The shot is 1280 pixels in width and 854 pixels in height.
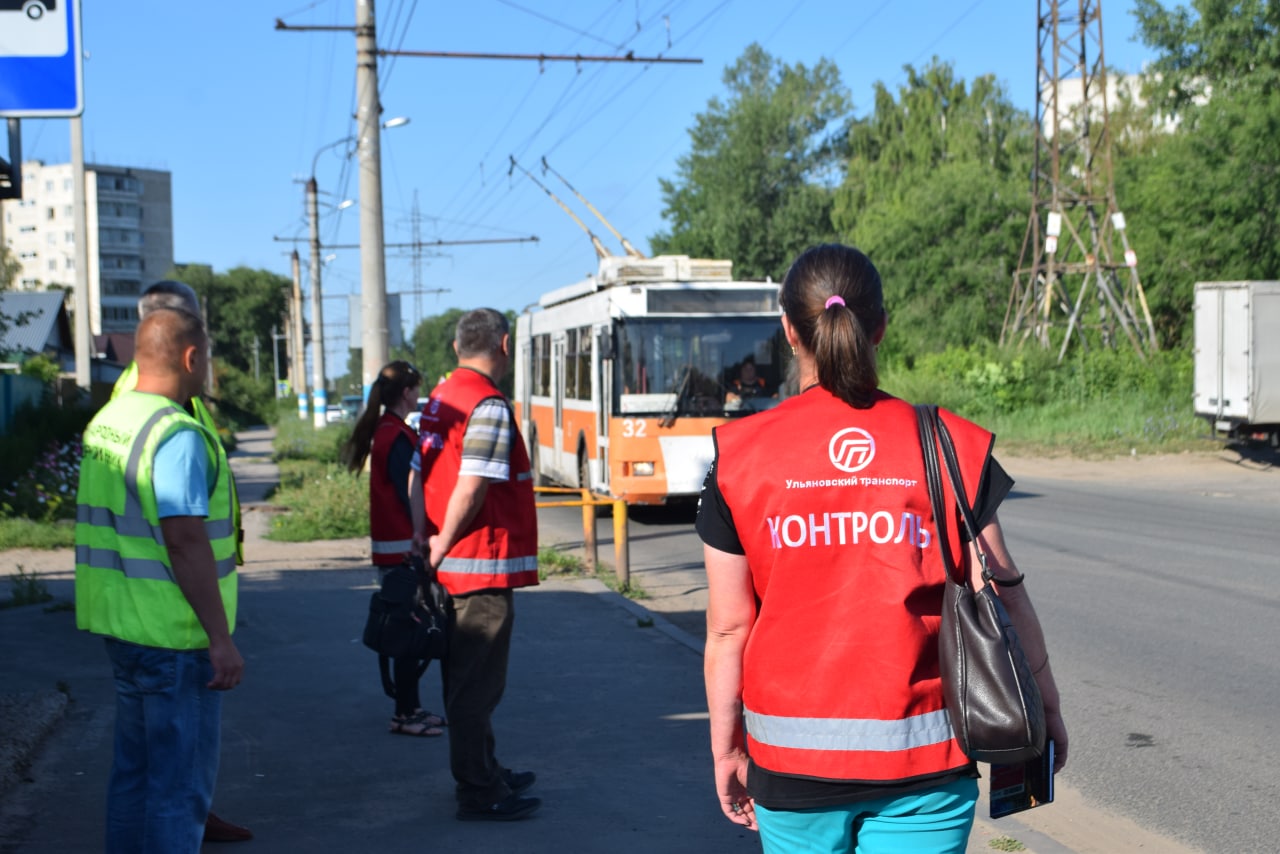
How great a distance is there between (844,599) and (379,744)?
438cm

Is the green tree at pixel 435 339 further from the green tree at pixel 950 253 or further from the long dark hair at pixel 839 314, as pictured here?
the long dark hair at pixel 839 314

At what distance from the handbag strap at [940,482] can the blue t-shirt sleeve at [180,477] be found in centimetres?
218

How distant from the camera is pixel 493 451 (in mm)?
4961

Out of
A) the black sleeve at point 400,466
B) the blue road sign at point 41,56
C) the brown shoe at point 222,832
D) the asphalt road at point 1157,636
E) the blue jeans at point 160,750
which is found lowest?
the asphalt road at point 1157,636

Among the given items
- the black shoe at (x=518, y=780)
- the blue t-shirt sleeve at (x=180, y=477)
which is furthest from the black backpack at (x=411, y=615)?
the blue t-shirt sleeve at (x=180, y=477)

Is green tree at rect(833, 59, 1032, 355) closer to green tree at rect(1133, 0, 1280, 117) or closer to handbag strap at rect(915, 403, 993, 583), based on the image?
green tree at rect(1133, 0, 1280, 117)

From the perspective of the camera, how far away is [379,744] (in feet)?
20.8

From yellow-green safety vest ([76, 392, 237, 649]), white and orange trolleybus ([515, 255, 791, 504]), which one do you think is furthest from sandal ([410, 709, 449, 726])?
white and orange trolleybus ([515, 255, 791, 504])

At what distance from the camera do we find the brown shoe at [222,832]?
16.3 feet

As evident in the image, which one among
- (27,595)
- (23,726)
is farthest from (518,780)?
(27,595)

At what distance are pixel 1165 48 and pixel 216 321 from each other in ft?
298

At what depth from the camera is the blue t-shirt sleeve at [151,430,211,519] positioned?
373cm

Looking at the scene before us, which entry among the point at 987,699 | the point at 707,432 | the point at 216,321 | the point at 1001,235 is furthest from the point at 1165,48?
the point at 216,321

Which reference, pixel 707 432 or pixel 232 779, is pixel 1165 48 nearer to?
pixel 707 432
